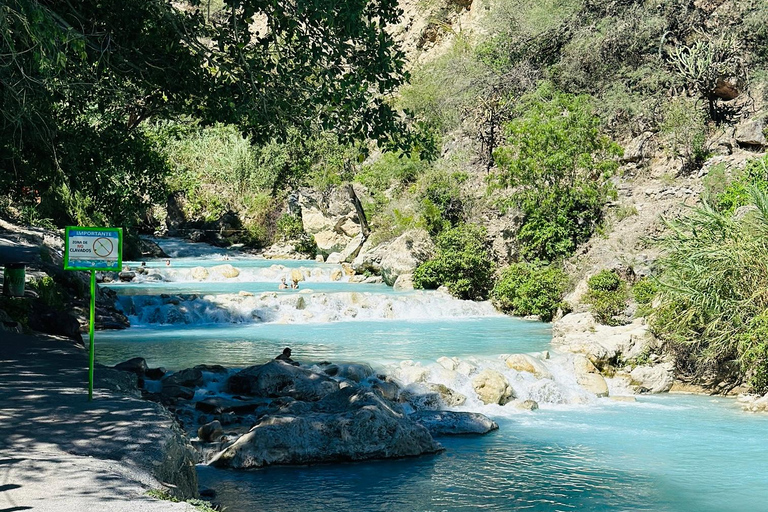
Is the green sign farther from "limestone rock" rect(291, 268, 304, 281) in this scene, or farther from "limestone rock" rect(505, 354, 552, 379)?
"limestone rock" rect(291, 268, 304, 281)

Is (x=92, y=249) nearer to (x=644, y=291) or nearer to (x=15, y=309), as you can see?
(x=15, y=309)

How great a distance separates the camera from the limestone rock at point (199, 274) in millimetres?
27516

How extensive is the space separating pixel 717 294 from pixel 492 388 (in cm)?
404

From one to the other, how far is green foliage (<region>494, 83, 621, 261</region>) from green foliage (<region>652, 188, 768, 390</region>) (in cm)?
853

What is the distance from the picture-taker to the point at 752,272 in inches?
513

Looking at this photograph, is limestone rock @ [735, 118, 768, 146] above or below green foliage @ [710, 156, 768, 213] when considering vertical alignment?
above

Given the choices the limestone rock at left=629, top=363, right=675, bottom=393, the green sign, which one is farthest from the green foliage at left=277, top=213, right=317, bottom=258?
the green sign

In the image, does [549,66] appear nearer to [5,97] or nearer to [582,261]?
[582,261]

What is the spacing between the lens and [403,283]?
25203 millimetres

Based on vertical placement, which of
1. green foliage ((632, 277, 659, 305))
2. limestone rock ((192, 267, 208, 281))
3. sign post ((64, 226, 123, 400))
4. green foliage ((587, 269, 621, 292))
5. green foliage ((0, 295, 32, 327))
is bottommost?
green foliage ((0, 295, 32, 327))

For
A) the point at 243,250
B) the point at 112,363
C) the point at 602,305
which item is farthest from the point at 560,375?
the point at 243,250

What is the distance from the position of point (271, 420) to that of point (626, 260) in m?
12.8

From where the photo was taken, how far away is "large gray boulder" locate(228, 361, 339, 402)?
1145 cm

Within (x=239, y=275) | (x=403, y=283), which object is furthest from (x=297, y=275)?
(x=403, y=283)
